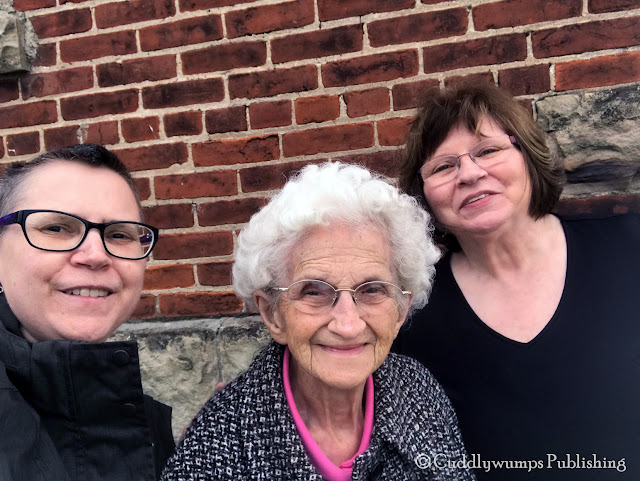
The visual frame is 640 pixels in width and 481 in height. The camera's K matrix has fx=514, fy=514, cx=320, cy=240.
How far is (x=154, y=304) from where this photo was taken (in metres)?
2.42

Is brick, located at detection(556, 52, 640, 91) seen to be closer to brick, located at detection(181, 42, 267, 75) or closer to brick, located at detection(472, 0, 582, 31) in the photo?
brick, located at detection(472, 0, 582, 31)

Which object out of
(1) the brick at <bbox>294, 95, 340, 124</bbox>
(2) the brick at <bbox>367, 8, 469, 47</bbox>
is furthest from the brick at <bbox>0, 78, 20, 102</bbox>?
(2) the brick at <bbox>367, 8, 469, 47</bbox>

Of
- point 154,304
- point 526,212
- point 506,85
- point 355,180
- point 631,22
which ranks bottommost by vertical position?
point 154,304

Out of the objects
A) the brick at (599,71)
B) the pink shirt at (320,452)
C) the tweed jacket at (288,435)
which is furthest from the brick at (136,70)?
the brick at (599,71)

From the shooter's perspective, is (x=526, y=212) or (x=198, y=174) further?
(x=198, y=174)

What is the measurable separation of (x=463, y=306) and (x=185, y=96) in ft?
4.98

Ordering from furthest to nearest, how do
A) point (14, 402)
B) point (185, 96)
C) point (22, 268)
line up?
point (185, 96) < point (22, 268) < point (14, 402)

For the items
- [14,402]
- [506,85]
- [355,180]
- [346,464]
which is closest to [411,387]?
[346,464]

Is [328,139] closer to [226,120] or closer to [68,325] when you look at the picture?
[226,120]

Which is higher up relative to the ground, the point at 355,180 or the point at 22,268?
the point at 355,180

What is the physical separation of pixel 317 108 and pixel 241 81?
14.5 inches

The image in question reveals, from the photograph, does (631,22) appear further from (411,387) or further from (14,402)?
(14,402)

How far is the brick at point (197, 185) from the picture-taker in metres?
2.33

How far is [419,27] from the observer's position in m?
2.16
